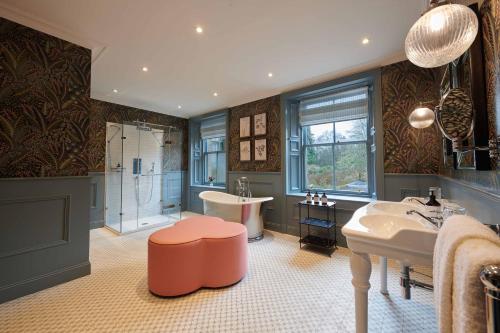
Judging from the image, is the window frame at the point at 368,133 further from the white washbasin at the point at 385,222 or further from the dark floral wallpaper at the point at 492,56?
the dark floral wallpaper at the point at 492,56

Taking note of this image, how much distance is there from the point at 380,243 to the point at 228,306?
140 cm

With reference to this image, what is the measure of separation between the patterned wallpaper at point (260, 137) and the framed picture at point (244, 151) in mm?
74

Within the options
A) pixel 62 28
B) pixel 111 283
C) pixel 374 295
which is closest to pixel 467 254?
pixel 374 295

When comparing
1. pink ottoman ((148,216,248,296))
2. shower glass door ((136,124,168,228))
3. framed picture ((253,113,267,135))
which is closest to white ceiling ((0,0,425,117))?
framed picture ((253,113,267,135))

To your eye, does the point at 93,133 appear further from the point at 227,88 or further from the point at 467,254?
the point at 467,254

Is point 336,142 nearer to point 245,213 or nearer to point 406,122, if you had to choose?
point 406,122

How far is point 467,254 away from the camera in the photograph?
50 cm

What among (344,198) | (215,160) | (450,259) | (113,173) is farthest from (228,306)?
(215,160)

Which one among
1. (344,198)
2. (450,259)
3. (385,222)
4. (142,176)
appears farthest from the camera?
(142,176)

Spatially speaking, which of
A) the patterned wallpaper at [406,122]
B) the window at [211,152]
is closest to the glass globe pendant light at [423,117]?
the patterned wallpaper at [406,122]

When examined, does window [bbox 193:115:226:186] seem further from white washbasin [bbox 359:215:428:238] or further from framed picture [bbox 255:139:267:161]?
white washbasin [bbox 359:215:428:238]

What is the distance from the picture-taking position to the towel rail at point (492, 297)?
15.1 inches

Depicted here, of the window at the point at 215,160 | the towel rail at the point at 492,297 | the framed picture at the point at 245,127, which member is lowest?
the towel rail at the point at 492,297

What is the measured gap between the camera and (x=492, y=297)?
390 millimetres
